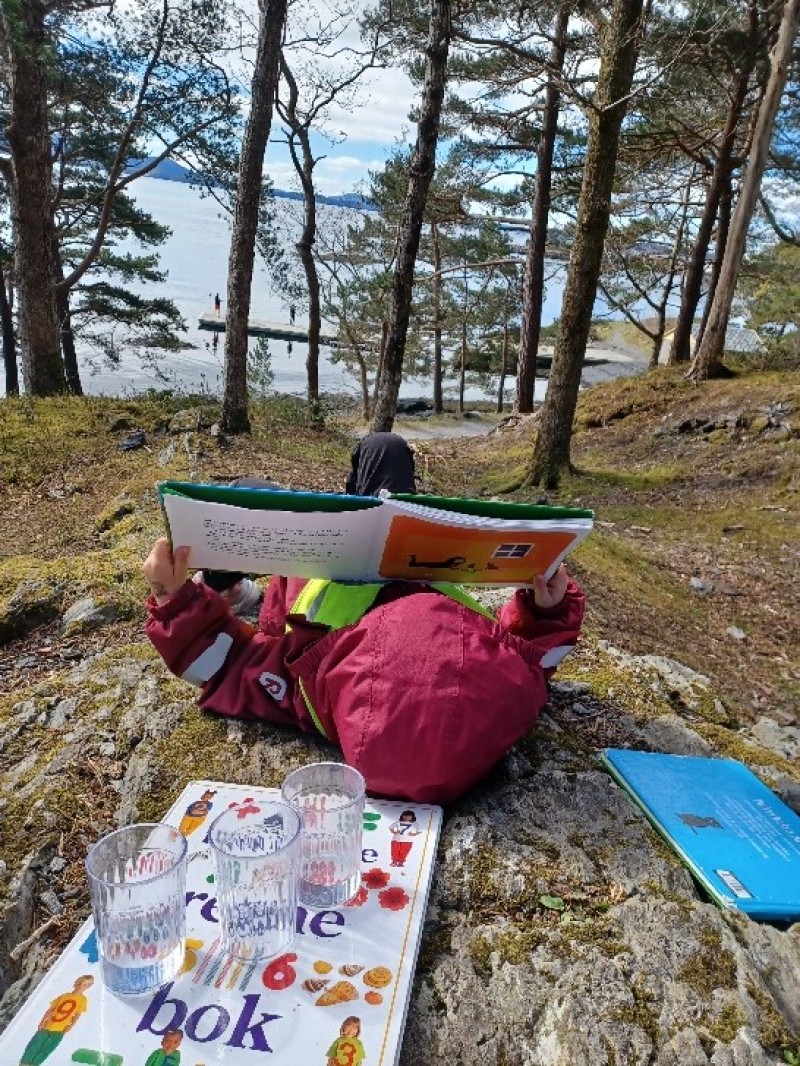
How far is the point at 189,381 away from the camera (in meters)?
26.0

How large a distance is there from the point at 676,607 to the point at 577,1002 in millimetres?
4092

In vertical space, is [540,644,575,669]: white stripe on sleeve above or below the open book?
below

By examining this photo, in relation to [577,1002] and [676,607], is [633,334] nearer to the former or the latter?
[676,607]

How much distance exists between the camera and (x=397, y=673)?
1.84m

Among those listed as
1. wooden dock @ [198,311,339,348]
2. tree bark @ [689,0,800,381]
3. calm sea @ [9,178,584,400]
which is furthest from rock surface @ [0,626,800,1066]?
wooden dock @ [198,311,339,348]

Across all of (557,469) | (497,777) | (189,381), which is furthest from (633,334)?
(497,777)

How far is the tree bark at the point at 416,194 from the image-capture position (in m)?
6.30

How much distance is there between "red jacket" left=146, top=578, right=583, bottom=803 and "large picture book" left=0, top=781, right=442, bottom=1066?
0.94 feet

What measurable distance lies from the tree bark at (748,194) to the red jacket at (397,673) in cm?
927

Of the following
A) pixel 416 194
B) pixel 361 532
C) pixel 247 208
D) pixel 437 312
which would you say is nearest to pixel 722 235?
pixel 416 194

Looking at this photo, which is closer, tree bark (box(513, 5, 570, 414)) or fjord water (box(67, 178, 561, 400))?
tree bark (box(513, 5, 570, 414))

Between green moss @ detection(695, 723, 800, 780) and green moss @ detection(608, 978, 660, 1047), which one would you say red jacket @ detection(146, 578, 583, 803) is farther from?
green moss @ detection(695, 723, 800, 780)

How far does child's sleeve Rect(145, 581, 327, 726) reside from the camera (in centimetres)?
204

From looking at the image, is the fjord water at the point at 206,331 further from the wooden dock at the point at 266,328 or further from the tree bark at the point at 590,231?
the tree bark at the point at 590,231
